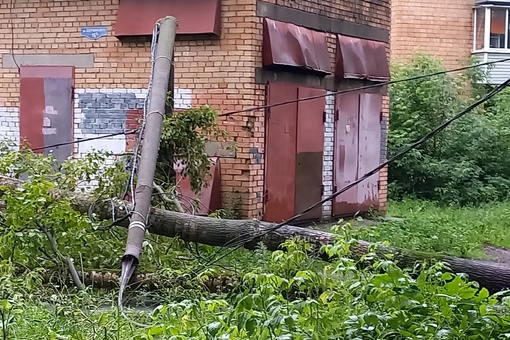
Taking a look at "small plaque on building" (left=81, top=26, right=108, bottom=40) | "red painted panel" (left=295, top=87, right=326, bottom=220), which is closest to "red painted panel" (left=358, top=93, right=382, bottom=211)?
"red painted panel" (left=295, top=87, right=326, bottom=220)

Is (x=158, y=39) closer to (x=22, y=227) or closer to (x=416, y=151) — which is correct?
(x=22, y=227)

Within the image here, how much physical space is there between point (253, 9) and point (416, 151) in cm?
785

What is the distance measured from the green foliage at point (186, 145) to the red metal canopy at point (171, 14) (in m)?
1.70

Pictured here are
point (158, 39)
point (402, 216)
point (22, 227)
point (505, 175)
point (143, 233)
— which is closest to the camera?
point (22, 227)

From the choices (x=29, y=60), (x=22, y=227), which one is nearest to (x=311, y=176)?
(x=29, y=60)

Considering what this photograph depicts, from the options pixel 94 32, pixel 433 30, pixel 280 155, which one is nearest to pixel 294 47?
pixel 280 155

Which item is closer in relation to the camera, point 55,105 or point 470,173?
point 55,105

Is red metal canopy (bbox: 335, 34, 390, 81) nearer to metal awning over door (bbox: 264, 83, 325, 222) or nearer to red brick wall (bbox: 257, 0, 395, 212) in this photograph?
red brick wall (bbox: 257, 0, 395, 212)

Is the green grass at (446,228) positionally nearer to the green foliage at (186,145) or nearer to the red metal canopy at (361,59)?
the green foliage at (186,145)

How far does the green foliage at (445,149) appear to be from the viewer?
1678cm

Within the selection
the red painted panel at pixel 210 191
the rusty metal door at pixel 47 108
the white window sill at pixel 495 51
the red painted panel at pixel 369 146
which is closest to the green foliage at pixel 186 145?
the red painted panel at pixel 210 191

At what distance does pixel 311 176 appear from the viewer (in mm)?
11484

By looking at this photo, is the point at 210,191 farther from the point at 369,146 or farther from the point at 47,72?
the point at 369,146

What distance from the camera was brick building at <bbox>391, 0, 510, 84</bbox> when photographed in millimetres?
23000
